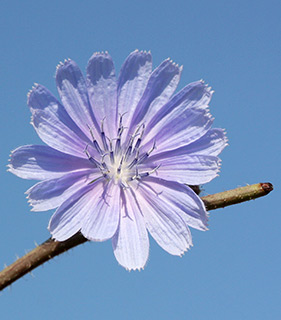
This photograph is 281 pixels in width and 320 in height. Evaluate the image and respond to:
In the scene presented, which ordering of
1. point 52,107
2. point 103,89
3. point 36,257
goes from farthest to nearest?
point 103,89, point 52,107, point 36,257

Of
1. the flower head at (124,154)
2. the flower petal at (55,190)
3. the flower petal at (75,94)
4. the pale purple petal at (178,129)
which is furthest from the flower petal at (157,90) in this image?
the flower petal at (55,190)

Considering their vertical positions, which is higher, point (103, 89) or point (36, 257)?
point (103, 89)

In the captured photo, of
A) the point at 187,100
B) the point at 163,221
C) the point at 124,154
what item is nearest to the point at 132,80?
the point at 187,100

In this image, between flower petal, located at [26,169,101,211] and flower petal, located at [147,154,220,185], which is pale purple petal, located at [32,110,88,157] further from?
flower petal, located at [147,154,220,185]

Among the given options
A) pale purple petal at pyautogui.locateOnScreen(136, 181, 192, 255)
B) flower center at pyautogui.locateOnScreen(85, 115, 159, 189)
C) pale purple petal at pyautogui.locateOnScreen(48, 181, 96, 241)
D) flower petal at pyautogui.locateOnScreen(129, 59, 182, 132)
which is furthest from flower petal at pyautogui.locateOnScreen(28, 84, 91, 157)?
pale purple petal at pyautogui.locateOnScreen(136, 181, 192, 255)

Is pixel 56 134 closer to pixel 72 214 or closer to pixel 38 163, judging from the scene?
pixel 38 163
